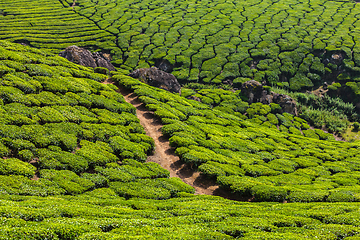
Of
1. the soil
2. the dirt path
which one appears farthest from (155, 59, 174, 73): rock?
the soil

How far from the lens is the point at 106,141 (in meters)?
23.8

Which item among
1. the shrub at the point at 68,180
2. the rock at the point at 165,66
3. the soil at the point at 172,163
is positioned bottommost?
the soil at the point at 172,163

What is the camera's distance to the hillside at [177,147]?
14008mm

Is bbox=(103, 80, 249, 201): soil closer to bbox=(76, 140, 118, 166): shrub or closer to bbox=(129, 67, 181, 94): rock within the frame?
bbox=(76, 140, 118, 166): shrub

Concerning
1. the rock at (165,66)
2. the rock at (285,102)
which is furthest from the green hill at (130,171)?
the rock at (165,66)

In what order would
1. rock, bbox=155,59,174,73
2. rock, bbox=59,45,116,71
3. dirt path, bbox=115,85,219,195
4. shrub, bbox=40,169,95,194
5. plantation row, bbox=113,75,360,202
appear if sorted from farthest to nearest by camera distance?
rock, bbox=155,59,174,73 < rock, bbox=59,45,116,71 < dirt path, bbox=115,85,219,195 < plantation row, bbox=113,75,360,202 < shrub, bbox=40,169,95,194

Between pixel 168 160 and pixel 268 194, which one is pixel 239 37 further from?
pixel 268 194

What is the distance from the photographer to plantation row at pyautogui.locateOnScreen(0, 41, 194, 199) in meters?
17.3

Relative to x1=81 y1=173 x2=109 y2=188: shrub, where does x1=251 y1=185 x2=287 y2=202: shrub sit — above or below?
below

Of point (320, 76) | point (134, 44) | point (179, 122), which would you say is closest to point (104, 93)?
point (179, 122)

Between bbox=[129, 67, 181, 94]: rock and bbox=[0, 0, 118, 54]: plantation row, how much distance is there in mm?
31307

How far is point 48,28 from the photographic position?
7331cm

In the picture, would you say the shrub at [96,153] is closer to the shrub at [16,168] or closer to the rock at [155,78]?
the shrub at [16,168]

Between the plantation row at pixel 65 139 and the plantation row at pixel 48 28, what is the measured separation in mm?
42340
